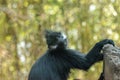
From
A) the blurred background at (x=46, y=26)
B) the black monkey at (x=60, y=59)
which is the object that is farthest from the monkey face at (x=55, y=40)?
the blurred background at (x=46, y=26)

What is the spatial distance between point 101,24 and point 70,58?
2.80 m

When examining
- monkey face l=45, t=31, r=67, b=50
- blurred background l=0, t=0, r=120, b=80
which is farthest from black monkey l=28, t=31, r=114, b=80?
blurred background l=0, t=0, r=120, b=80

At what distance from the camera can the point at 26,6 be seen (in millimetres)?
7105

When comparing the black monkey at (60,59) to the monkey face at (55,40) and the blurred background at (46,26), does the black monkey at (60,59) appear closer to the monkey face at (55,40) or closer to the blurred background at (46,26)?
the monkey face at (55,40)

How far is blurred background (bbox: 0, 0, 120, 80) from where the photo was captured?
6.70 m

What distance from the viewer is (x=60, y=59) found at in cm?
404

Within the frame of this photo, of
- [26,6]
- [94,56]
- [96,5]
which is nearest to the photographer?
[94,56]

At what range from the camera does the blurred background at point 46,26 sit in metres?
6.70

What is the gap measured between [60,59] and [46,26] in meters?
2.93

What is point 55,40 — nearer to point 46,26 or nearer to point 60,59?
point 60,59

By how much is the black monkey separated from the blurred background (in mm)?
2455

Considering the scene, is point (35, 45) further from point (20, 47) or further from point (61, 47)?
point (61, 47)

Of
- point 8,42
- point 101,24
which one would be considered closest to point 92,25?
point 101,24

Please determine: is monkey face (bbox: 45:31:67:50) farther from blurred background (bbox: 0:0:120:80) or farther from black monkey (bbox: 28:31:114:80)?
blurred background (bbox: 0:0:120:80)
